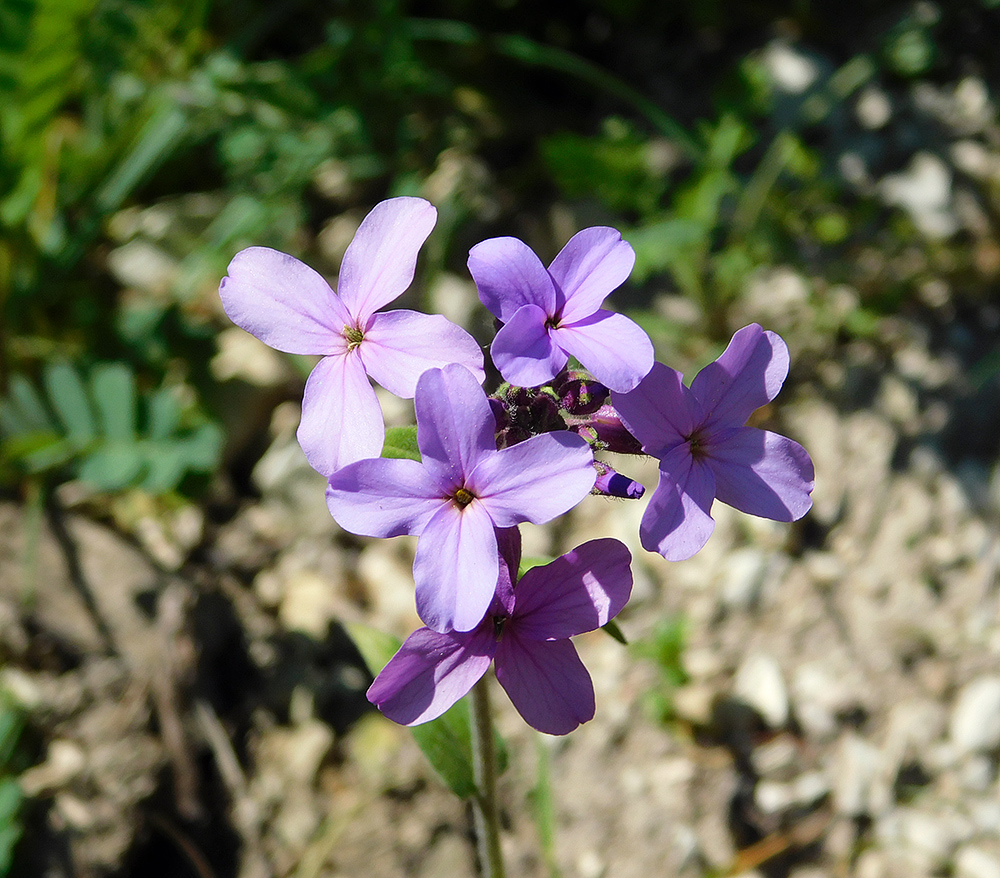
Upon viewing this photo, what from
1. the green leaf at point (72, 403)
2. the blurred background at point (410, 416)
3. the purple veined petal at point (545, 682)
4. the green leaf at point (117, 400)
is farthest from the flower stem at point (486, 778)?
the green leaf at point (72, 403)

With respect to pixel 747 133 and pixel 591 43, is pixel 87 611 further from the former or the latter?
pixel 591 43

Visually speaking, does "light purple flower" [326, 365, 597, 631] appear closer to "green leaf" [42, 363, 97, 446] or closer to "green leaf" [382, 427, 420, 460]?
"green leaf" [382, 427, 420, 460]

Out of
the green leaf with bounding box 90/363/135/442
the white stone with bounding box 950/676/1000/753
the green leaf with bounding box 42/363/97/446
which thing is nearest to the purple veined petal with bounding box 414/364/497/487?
the green leaf with bounding box 90/363/135/442

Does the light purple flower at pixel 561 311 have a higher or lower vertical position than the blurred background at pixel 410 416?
higher

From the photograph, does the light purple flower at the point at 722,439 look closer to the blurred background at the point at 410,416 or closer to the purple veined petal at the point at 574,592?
the purple veined petal at the point at 574,592

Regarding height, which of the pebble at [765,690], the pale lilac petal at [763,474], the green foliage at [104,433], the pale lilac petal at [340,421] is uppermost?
the pale lilac petal at [340,421]

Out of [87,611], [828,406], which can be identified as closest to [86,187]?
[87,611]

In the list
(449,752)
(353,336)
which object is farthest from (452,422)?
(449,752)
